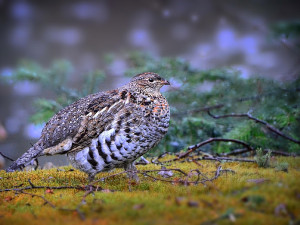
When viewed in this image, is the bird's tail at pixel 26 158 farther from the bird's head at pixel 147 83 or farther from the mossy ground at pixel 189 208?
the bird's head at pixel 147 83

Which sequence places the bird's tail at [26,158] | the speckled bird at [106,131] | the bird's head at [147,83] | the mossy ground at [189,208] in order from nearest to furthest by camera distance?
the mossy ground at [189,208] < the speckled bird at [106,131] < the bird's tail at [26,158] < the bird's head at [147,83]

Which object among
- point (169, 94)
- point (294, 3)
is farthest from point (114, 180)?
point (294, 3)

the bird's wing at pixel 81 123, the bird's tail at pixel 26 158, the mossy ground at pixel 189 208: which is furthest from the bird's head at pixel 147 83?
the mossy ground at pixel 189 208

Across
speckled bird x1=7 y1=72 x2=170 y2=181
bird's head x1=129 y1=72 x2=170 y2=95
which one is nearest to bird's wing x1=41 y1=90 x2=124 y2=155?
speckled bird x1=7 y1=72 x2=170 y2=181

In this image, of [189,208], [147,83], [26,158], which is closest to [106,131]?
[147,83]

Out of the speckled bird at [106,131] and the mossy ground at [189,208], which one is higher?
the speckled bird at [106,131]

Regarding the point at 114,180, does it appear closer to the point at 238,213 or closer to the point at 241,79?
the point at 238,213
